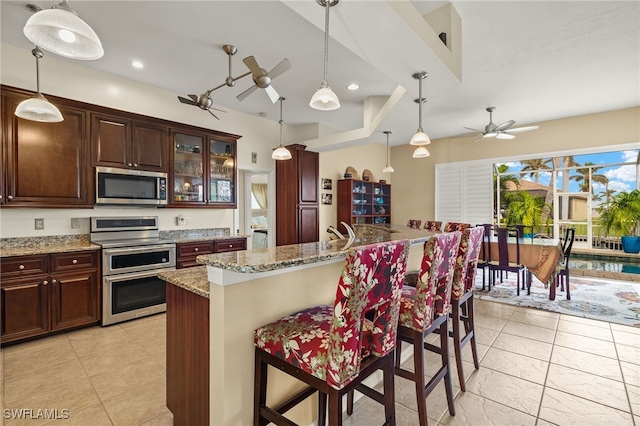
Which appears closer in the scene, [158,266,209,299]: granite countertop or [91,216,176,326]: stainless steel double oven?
[158,266,209,299]: granite countertop

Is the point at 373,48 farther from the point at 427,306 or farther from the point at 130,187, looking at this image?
the point at 130,187

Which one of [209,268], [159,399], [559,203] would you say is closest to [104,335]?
[159,399]

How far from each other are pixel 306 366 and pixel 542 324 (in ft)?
11.3

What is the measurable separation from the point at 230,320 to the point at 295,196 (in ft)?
13.5

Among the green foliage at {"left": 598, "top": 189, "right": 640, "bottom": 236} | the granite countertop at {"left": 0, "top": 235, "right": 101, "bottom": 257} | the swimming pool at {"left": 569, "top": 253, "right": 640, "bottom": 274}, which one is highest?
the green foliage at {"left": 598, "top": 189, "right": 640, "bottom": 236}

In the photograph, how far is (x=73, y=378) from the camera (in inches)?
88.6

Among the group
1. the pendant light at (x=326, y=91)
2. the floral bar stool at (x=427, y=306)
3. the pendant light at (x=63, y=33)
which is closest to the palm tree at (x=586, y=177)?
the floral bar stool at (x=427, y=306)

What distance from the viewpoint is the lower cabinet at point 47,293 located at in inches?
107

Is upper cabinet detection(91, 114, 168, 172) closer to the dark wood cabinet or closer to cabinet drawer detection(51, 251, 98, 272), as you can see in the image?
cabinet drawer detection(51, 251, 98, 272)

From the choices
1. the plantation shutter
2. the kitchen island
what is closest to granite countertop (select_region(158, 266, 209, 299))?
the kitchen island

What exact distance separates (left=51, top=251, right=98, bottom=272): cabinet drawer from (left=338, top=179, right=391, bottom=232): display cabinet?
169 inches

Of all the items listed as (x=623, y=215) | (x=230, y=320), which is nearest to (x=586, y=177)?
(x=623, y=215)

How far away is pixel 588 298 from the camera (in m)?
4.24

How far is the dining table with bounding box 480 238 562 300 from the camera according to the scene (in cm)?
409
